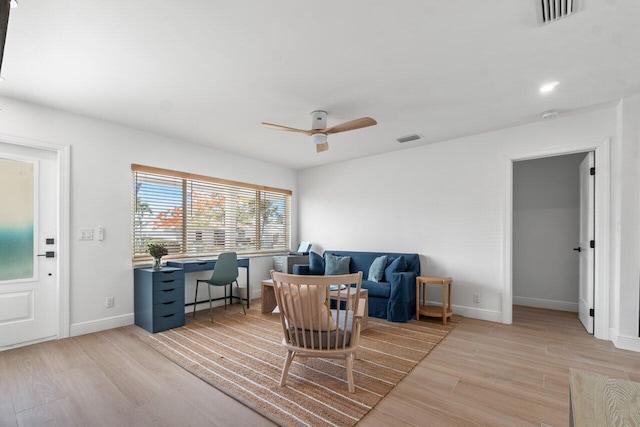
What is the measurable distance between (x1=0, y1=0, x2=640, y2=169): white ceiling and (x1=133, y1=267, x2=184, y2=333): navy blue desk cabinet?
1936mm

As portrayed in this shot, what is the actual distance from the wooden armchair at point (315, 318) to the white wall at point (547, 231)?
401cm

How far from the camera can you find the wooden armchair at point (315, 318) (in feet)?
7.29

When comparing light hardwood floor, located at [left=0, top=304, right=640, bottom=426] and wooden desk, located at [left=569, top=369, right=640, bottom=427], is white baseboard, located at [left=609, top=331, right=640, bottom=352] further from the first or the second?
wooden desk, located at [left=569, top=369, right=640, bottom=427]

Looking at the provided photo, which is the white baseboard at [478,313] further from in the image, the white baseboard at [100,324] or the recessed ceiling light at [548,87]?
the white baseboard at [100,324]

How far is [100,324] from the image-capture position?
3660 millimetres

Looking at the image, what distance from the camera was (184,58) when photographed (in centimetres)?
243

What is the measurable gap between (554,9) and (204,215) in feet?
15.4

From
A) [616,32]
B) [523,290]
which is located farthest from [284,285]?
[523,290]

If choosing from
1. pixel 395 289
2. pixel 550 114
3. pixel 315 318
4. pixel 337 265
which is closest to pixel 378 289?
pixel 395 289

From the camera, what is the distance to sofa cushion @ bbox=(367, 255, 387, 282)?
4.53 meters

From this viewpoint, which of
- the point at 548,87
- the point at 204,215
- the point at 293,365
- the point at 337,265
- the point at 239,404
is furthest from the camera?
the point at 337,265

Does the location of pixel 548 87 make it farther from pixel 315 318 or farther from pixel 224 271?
pixel 224 271

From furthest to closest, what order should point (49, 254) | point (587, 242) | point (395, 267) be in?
1. point (395, 267)
2. point (587, 242)
3. point (49, 254)

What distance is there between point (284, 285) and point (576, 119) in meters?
3.93
